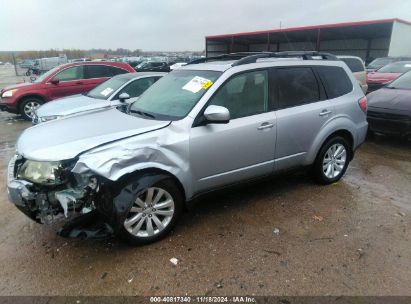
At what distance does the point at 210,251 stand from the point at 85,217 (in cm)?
118

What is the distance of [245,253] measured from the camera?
3.11 meters

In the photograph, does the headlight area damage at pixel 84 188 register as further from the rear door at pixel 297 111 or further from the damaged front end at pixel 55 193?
the rear door at pixel 297 111

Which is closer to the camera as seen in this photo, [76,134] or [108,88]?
[76,134]

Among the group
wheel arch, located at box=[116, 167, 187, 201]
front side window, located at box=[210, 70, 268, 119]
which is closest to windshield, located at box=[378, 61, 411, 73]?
front side window, located at box=[210, 70, 268, 119]

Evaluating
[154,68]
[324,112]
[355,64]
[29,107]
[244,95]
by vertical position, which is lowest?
[29,107]

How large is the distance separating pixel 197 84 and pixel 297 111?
1289 millimetres

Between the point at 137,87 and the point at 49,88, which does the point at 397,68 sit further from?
the point at 49,88

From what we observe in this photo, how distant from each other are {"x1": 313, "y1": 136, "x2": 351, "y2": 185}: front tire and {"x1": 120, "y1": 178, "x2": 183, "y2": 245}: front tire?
215cm

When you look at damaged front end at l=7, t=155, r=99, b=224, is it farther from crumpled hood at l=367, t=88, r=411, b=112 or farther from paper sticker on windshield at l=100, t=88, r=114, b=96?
crumpled hood at l=367, t=88, r=411, b=112

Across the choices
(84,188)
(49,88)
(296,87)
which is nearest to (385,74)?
(296,87)


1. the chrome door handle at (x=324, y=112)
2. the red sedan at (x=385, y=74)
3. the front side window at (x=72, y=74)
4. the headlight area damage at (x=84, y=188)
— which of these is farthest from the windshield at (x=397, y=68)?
the headlight area damage at (x=84, y=188)

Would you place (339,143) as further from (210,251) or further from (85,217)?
(85,217)

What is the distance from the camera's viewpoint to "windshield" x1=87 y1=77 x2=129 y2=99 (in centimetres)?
725

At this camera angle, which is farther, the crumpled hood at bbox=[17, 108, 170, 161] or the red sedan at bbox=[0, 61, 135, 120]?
the red sedan at bbox=[0, 61, 135, 120]
